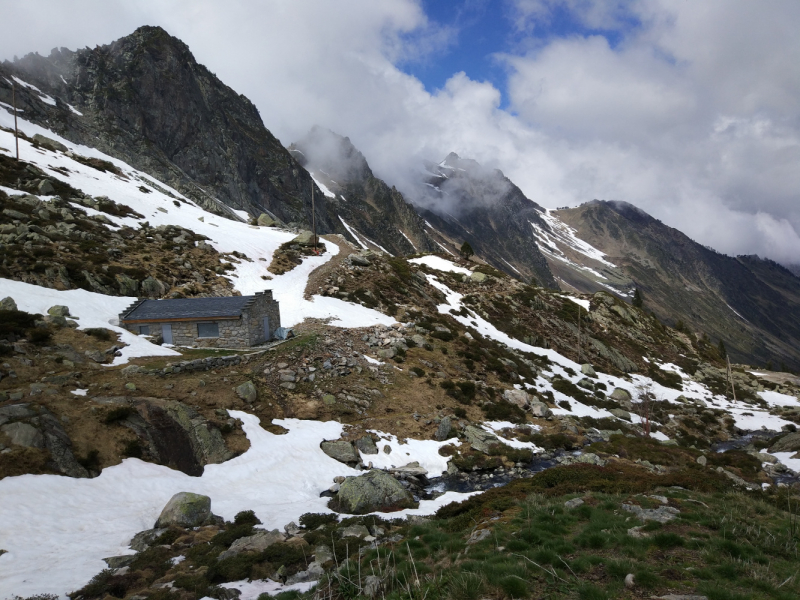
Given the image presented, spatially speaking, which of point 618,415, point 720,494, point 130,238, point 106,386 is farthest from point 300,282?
point 720,494

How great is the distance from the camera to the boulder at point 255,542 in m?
13.0

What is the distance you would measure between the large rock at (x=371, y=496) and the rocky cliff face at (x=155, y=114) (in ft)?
313

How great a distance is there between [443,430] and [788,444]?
33.4 m

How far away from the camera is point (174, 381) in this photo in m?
23.1

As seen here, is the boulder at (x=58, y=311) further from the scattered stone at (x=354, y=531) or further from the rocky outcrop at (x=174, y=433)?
the scattered stone at (x=354, y=531)

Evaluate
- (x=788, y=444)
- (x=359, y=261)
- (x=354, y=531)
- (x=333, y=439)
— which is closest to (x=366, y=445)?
(x=333, y=439)

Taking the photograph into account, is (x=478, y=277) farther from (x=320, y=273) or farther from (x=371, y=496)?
(x=371, y=496)

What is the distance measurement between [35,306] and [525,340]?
2064 inches

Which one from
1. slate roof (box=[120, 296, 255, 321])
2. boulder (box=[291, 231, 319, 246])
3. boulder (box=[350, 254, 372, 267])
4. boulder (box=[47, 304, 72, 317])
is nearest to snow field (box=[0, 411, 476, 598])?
slate roof (box=[120, 296, 255, 321])

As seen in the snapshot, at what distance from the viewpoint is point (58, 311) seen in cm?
2691

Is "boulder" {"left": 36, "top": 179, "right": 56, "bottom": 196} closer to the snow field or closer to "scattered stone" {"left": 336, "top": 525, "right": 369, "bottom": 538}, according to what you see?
the snow field

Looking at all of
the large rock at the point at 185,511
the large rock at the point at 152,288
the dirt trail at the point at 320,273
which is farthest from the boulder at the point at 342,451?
the large rock at the point at 152,288

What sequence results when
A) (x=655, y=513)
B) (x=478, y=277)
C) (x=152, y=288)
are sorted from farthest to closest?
(x=478, y=277) → (x=152, y=288) → (x=655, y=513)

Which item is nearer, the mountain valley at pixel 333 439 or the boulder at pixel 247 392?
the mountain valley at pixel 333 439
